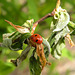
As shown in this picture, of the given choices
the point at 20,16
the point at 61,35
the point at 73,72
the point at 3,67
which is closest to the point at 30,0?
the point at 20,16

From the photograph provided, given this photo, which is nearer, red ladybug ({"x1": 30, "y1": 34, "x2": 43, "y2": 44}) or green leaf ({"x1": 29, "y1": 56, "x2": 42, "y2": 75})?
red ladybug ({"x1": 30, "y1": 34, "x2": 43, "y2": 44})

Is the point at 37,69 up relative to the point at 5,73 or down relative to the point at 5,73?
down

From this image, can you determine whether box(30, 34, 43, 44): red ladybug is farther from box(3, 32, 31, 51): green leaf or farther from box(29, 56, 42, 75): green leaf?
box(29, 56, 42, 75): green leaf

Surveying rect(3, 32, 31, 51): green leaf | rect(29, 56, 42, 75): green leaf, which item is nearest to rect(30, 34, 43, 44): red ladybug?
rect(3, 32, 31, 51): green leaf

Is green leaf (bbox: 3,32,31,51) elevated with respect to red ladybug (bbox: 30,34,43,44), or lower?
elevated

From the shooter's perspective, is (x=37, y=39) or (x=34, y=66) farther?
(x=34, y=66)

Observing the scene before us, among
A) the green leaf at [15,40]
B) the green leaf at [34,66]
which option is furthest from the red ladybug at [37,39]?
the green leaf at [34,66]

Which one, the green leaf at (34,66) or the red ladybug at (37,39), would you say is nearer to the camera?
the red ladybug at (37,39)

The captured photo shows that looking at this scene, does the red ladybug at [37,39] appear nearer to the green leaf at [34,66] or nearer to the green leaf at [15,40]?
the green leaf at [15,40]

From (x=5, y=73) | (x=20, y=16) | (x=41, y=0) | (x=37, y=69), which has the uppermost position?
(x=41, y=0)

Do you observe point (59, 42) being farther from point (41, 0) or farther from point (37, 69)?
point (41, 0)

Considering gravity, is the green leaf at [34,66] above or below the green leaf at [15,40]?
below
